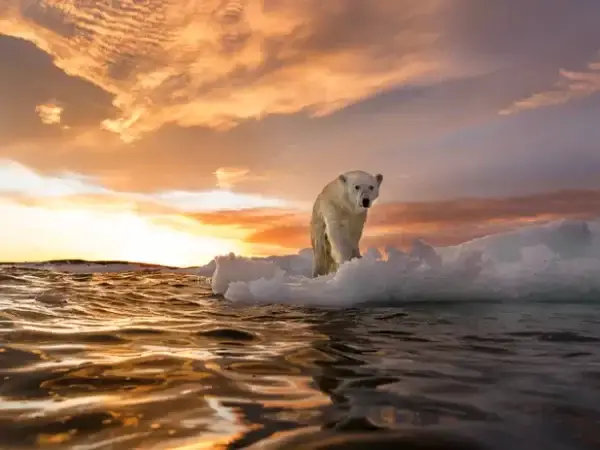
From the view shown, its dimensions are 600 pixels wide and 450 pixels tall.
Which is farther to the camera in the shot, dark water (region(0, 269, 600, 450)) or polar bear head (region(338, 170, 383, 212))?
polar bear head (region(338, 170, 383, 212))

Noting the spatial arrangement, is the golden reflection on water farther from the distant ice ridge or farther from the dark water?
the distant ice ridge

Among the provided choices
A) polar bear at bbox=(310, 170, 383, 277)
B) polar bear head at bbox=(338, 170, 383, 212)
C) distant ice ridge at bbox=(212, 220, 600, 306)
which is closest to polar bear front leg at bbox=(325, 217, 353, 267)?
polar bear at bbox=(310, 170, 383, 277)

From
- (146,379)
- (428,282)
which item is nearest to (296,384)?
(146,379)

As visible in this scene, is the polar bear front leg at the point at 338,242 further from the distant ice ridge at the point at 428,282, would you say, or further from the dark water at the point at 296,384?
the dark water at the point at 296,384

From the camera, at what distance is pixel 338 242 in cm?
975

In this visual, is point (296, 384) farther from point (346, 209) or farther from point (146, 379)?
point (346, 209)

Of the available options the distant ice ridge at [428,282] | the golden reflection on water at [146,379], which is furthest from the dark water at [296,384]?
the distant ice ridge at [428,282]

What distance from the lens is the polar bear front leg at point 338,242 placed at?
9.70 metres

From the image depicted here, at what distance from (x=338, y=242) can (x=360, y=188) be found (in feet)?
3.68

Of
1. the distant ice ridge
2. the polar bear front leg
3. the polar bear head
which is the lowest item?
the distant ice ridge

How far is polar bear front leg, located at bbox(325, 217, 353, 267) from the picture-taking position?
31.8 feet

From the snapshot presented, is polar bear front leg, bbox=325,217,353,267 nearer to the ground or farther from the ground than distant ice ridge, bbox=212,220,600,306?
farther from the ground

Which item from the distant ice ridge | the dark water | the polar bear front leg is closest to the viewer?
the dark water

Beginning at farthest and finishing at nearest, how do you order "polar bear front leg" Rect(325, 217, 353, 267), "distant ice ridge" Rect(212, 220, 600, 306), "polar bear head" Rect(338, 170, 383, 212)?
"polar bear front leg" Rect(325, 217, 353, 267), "polar bear head" Rect(338, 170, 383, 212), "distant ice ridge" Rect(212, 220, 600, 306)
